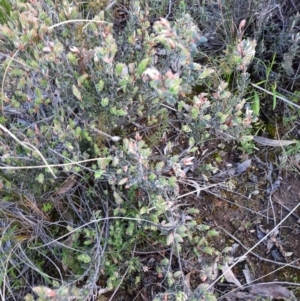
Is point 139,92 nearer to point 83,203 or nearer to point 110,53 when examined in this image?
point 110,53

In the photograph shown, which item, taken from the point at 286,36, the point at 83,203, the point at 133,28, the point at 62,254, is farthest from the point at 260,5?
the point at 62,254

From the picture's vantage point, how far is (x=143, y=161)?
1.42 meters

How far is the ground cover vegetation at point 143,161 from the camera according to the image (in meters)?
1.46

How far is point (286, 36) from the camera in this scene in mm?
1900

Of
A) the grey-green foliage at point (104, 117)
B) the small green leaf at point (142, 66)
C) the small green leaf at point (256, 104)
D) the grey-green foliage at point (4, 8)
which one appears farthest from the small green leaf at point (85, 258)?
the grey-green foliage at point (4, 8)

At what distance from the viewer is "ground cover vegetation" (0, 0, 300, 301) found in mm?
1455

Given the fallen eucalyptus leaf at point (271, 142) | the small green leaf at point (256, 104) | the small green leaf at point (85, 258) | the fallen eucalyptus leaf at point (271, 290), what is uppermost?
the small green leaf at point (256, 104)

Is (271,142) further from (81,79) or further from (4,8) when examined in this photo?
(4,8)

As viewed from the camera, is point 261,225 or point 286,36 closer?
point 261,225

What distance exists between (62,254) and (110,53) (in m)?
0.76

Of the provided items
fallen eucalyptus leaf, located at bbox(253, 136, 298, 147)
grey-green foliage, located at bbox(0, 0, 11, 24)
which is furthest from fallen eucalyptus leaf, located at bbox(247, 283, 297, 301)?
grey-green foliage, located at bbox(0, 0, 11, 24)

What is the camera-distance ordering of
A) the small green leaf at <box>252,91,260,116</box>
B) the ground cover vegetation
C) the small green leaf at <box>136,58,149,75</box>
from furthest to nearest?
1. the small green leaf at <box>252,91,260,116</box>
2. the ground cover vegetation
3. the small green leaf at <box>136,58,149,75</box>

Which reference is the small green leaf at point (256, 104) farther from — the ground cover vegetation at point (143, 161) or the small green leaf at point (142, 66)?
the small green leaf at point (142, 66)

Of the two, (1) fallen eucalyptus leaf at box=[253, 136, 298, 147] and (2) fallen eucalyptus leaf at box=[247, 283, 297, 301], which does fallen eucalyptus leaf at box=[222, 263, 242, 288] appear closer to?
(2) fallen eucalyptus leaf at box=[247, 283, 297, 301]
